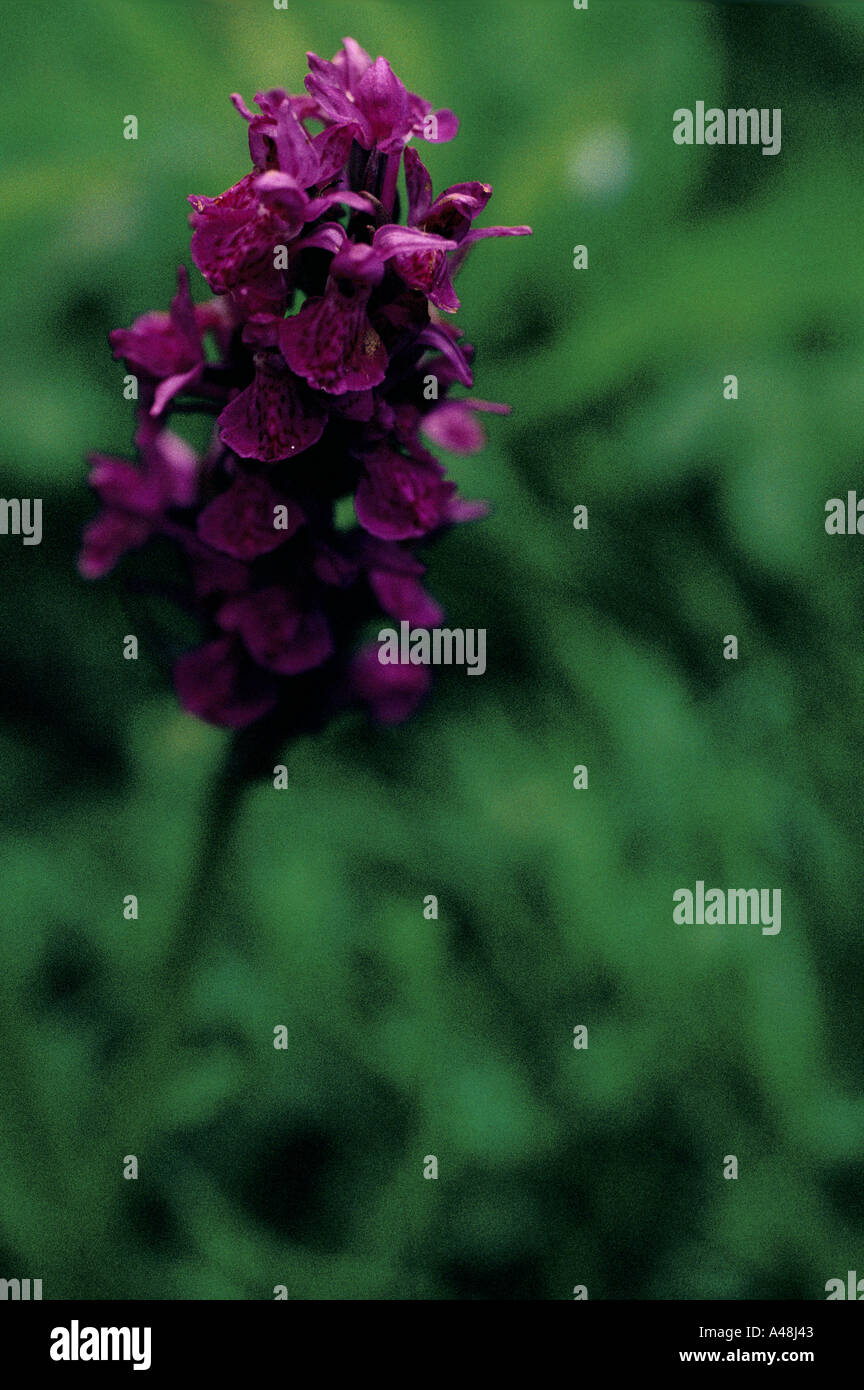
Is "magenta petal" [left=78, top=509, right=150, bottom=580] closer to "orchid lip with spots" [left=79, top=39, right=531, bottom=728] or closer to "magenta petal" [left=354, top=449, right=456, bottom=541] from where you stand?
"orchid lip with spots" [left=79, top=39, right=531, bottom=728]

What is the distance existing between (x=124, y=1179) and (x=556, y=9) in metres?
0.99

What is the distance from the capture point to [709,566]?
91 cm

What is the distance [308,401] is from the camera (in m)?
0.49

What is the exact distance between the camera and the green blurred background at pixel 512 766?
0.77m

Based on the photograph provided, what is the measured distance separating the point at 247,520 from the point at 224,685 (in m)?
0.10

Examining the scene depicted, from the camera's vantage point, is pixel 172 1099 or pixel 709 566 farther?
pixel 709 566

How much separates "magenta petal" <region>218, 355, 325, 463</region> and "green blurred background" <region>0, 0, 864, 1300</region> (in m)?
0.27

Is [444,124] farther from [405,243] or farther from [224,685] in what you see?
[224,685]

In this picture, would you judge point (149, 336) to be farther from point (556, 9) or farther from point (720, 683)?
point (556, 9)

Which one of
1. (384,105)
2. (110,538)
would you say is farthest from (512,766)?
(384,105)

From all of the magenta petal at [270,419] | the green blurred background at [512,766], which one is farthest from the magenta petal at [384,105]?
the green blurred background at [512,766]

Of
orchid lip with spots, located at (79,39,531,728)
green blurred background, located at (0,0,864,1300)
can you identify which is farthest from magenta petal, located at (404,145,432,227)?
green blurred background, located at (0,0,864,1300)
